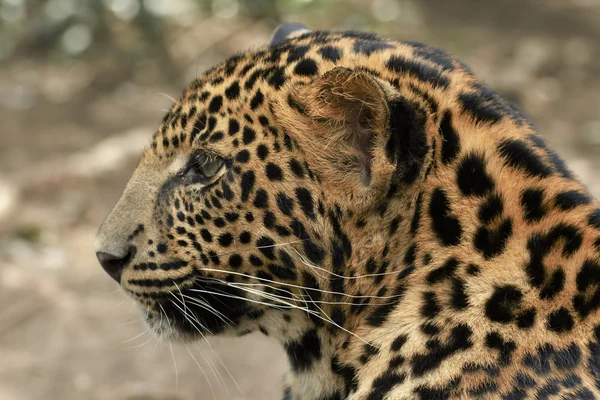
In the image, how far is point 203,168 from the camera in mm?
3721

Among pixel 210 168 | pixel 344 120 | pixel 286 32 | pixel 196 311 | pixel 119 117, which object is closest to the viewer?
pixel 344 120

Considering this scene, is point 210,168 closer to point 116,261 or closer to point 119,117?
point 116,261

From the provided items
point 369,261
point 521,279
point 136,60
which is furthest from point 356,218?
point 136,60

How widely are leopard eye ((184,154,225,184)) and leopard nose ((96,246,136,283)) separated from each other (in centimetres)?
47

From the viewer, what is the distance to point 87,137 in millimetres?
11672

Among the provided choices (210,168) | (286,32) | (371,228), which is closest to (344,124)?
(371,228)

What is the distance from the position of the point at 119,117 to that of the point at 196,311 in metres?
9.02

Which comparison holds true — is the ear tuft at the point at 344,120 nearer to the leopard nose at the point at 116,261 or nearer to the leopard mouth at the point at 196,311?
the leopard mouth at the point at 196,311

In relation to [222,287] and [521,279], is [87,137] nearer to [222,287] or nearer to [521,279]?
[222,287]

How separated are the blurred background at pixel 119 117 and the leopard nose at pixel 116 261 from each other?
1.52 meters

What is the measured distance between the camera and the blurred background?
7.02 metres

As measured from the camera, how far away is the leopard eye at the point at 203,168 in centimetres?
367

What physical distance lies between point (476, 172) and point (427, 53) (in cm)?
70

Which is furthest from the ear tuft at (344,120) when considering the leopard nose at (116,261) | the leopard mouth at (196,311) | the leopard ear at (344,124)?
the leopard nose at (116,261)
